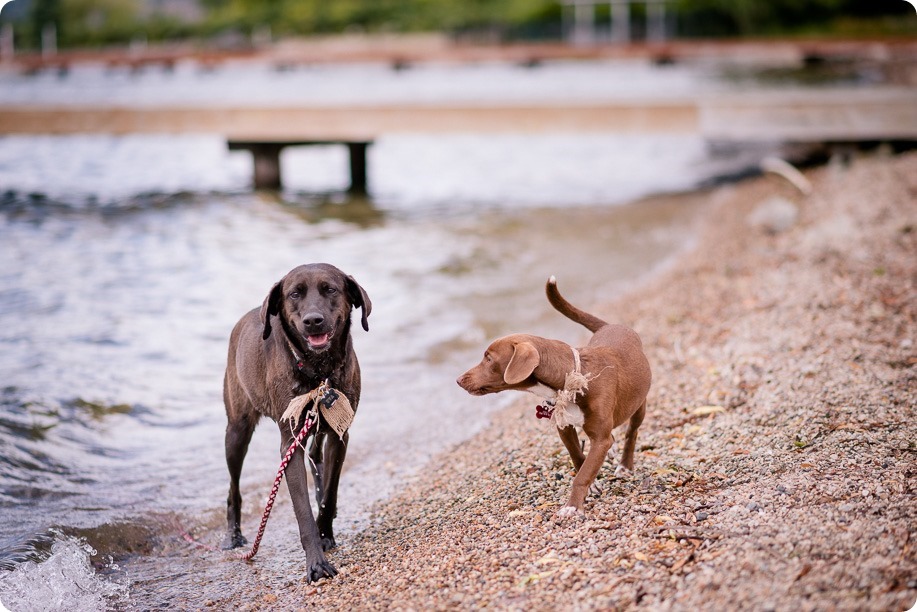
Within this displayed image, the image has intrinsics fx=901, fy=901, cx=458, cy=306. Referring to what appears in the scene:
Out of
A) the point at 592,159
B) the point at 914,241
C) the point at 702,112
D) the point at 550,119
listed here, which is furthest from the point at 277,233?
the point at 592,159

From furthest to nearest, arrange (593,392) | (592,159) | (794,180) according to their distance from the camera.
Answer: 1. (592,159)
2. (794,180)
3. (593,392)

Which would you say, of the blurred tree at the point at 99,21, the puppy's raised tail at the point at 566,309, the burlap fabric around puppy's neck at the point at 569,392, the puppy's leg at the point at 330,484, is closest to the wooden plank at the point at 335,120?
the puppy's raised tail at the point at 566,309

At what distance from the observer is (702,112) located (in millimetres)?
19797

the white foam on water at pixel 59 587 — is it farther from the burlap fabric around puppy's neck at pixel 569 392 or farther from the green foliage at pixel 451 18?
the green foliage at pixel 451 18

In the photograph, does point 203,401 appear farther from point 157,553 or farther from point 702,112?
point 702,112

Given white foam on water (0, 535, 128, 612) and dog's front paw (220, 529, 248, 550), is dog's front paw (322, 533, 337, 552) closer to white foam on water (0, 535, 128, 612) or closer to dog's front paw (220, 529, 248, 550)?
dog's front paw (220, 529, 248, 550)

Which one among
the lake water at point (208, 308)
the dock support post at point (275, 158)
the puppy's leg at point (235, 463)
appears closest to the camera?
the puppy's leg at point (235, 463)

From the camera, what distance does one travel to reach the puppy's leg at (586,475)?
4.60 m

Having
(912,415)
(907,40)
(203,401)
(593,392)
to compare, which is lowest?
(203,401)

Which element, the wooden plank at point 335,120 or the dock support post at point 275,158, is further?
the dock support post at point 275,158

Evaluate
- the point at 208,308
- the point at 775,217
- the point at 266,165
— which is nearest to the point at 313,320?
the point at 208,308

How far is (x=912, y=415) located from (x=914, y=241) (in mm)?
5627

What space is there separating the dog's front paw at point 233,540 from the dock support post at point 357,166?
1769 centimetres

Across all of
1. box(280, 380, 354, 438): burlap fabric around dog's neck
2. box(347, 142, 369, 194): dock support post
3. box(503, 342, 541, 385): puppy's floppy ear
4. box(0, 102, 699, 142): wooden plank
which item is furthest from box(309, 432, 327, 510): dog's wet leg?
box(347, 142, 369, 194): dock support post
